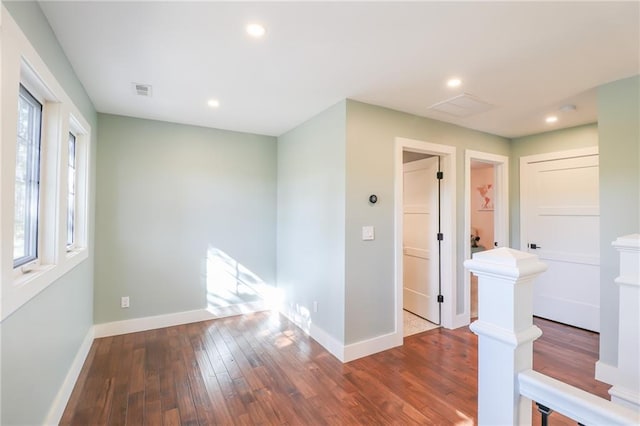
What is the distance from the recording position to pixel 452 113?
3240 millimetres

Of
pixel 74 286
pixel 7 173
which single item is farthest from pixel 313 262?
pixel 7 173

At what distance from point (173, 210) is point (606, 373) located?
4628 mm

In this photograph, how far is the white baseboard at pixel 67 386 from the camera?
6.18 feet

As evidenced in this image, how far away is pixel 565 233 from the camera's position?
12.4 feet

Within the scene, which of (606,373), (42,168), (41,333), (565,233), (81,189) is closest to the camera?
(41,333)

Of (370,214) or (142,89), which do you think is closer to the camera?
(142,89)

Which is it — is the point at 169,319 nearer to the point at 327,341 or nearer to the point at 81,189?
the point at 81,189

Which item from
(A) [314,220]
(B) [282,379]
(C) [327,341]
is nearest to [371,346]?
(C) [327,341]

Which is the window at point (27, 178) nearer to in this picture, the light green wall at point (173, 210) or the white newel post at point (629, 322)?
the light green wall at point (173, 210)

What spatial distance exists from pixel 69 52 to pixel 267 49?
140cm

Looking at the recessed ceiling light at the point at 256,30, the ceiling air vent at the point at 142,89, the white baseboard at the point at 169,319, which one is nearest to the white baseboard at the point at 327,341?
the white baseboard at the point at 169,319

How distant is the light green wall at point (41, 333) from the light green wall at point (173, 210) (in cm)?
80

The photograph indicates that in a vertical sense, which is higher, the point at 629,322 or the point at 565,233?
the point at 565,233

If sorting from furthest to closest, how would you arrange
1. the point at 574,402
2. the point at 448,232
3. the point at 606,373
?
the point at 448,232, the point at 606,373, the point at 574,402
